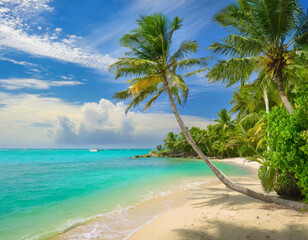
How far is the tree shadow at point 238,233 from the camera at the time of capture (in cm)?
362

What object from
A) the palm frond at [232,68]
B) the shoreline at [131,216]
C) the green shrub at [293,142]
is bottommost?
the shoreline at [131,216]

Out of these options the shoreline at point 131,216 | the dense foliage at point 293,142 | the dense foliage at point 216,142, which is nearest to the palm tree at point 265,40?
the dense foliage at point 293,142

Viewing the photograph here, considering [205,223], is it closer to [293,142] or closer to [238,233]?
[238,233]

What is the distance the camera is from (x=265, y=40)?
7578 mm

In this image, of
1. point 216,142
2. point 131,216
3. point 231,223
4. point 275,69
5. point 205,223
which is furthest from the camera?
point 216,142

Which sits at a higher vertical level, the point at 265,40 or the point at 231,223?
A: the point at 265,40

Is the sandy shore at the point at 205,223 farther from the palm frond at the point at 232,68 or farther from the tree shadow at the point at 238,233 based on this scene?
the palm frond at the point at 232,68

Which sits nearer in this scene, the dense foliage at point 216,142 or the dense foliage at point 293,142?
the dense foliage at point 293,142

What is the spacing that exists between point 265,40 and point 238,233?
6919 millimetres

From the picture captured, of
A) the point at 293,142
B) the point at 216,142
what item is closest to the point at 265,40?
the point at 293,142

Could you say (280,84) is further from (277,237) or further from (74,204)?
(74,204)

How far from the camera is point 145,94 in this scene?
10156mm

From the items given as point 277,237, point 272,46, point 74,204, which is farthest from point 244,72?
point 74,204

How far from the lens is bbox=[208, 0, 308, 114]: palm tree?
704cm
